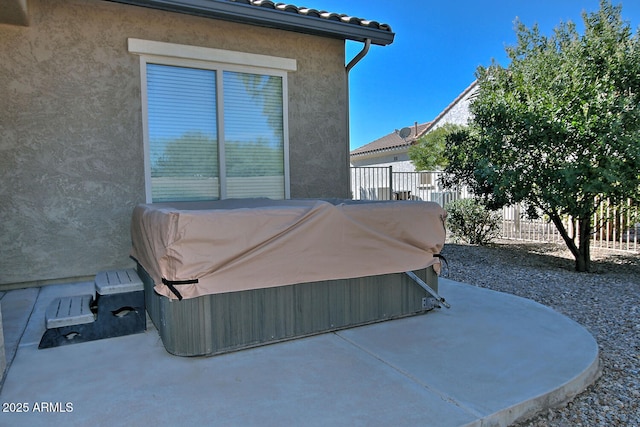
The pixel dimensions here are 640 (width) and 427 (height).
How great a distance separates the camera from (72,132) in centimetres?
466

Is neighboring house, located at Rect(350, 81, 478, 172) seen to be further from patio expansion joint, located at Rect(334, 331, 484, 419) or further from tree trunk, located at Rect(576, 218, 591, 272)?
patio expansion joint, located at Rect(334, 331, 484, 419)

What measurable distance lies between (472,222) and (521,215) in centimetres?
153

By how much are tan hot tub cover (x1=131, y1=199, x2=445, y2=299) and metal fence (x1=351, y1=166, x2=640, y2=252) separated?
5.13 m

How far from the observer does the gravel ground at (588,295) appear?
94.0 inches

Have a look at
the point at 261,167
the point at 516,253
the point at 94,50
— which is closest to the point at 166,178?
the point at 261,167

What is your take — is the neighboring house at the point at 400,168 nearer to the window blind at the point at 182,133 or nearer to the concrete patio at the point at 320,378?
the window blind at the point at 182,133

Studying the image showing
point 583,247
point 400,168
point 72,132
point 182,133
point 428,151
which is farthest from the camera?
point 400,168

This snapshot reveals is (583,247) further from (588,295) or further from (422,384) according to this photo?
(422,384)

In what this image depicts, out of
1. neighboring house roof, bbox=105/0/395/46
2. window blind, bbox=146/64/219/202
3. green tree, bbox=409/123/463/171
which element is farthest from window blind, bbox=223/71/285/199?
green tree, bbox=409/123/463/171

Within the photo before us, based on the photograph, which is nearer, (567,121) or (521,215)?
(567,121)

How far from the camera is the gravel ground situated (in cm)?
239

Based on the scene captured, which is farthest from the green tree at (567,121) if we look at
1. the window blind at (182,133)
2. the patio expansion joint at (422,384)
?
the patio expansion joint at (422,384)

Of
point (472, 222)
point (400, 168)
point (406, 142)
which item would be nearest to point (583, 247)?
point (472, 222)

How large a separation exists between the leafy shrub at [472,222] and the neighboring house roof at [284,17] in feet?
16.4
